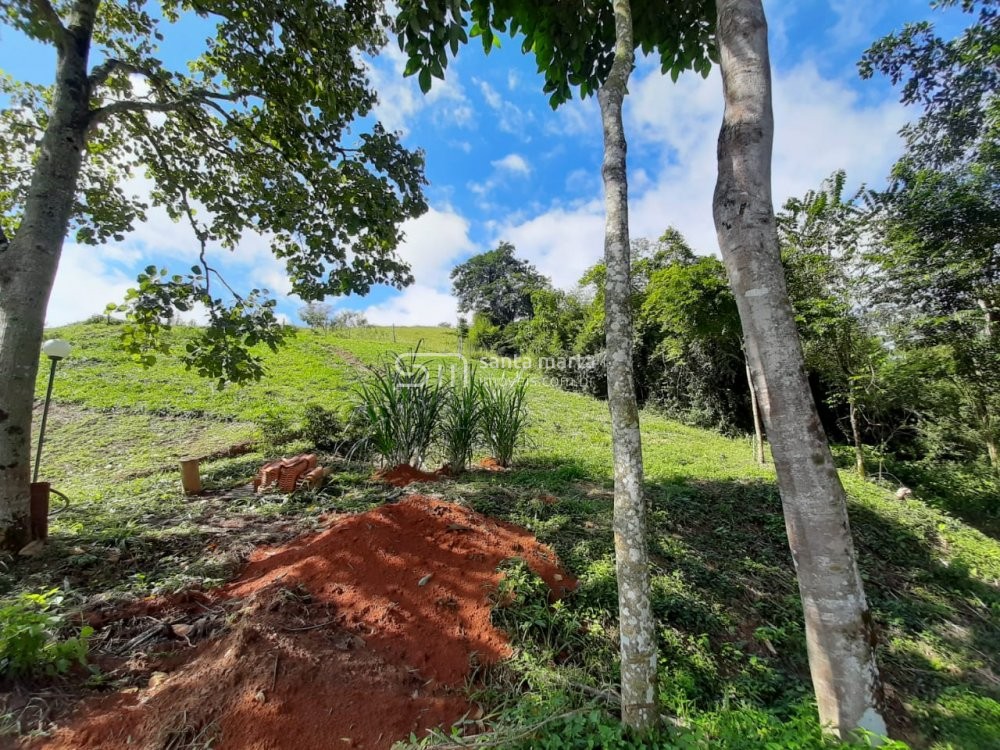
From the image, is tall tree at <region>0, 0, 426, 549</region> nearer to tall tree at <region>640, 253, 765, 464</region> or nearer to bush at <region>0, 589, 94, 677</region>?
bush at <region>0, 589, 94, 677</region>

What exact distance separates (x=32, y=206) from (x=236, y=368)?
90.2 inches

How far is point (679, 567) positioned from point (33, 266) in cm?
569

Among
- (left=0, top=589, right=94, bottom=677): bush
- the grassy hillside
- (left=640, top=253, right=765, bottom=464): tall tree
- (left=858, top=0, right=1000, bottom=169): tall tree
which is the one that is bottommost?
the grassy hillside

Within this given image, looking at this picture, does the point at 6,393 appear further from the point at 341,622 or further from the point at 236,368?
the point at 341,622

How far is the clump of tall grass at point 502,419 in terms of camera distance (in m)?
4.98

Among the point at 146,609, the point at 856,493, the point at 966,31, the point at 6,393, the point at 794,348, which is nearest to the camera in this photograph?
the point at 794,348

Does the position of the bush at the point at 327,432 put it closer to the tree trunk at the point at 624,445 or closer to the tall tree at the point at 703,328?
the tree trunk at the point at 624,445

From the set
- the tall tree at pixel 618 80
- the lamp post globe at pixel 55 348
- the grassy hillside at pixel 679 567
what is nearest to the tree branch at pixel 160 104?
the lamp post globe at pixel 55 348

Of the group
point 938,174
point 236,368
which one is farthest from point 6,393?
point 938,174

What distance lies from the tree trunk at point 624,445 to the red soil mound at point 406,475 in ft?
9.42

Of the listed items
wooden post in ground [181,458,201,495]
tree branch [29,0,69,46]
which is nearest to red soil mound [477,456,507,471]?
wooden post in ground [181,458,201,495]

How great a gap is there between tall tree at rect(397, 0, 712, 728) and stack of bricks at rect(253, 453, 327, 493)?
11.9 feet

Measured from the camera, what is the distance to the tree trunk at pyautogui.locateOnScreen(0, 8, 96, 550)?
10.1 feet

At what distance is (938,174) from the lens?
6.51 meters
